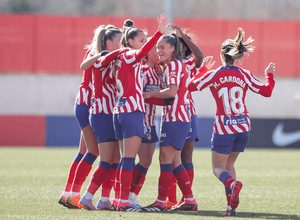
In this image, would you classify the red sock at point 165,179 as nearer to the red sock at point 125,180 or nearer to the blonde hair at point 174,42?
the red sock at point 125,180

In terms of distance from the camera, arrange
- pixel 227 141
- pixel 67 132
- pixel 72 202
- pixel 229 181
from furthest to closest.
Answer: pixel 67 132
pixel 72 202
pixel 227 141
pixel 229 181

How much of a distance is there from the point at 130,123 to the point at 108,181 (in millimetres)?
872

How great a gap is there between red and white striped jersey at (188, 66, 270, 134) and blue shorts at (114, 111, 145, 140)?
72 centimetres

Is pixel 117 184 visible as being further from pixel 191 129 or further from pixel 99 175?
pixel 191 129

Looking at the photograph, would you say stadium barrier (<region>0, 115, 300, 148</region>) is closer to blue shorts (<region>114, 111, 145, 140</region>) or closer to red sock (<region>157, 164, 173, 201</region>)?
red sock (<region>157, 164, 173, 201</region>)

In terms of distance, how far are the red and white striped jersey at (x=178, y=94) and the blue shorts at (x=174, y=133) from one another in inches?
2.2

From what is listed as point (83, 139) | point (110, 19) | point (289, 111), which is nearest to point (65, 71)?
point (110, 19)

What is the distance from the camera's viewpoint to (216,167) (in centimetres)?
679

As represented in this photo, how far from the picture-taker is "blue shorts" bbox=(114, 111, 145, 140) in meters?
6.49

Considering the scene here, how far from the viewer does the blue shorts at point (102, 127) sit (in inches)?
266

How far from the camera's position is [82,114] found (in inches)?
279

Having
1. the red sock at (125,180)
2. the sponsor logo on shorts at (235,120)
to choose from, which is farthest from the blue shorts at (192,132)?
the red sock at (125,180)

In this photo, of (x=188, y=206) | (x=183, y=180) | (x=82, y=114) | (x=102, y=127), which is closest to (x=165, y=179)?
(x=183, y=180)

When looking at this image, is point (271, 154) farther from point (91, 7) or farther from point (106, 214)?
point (91, 7)
